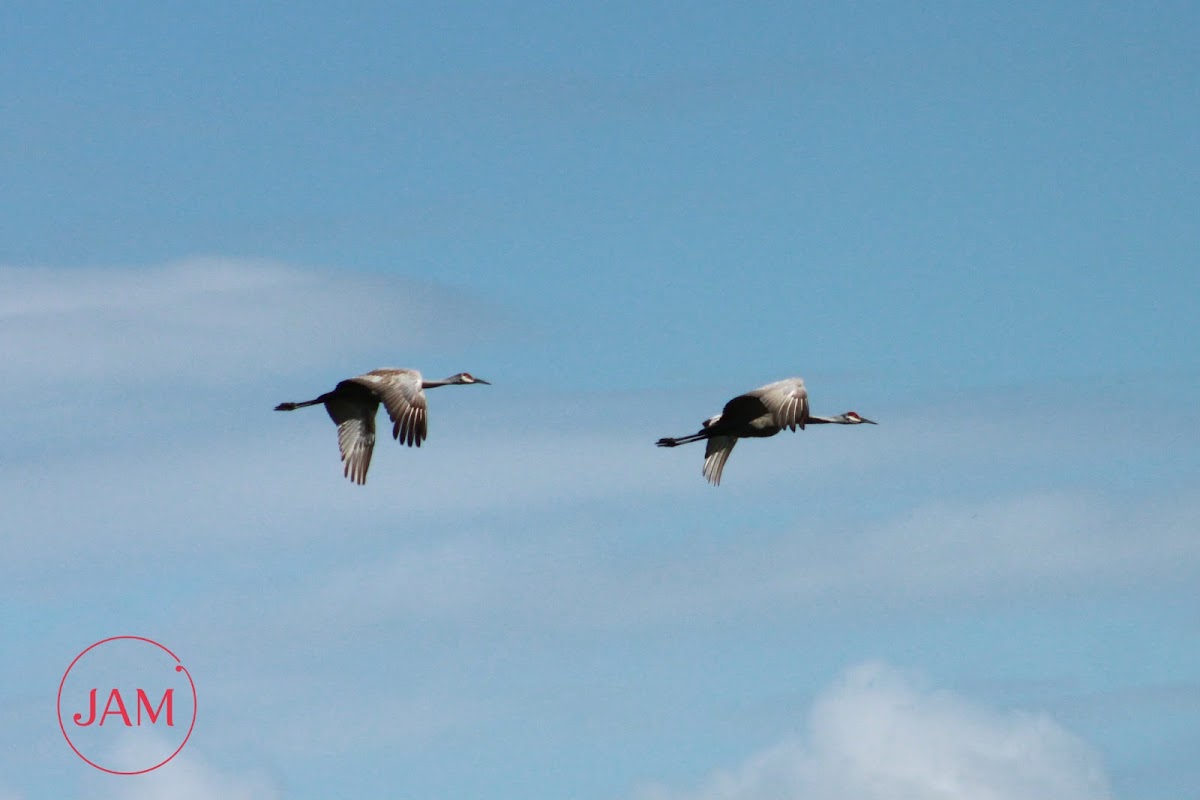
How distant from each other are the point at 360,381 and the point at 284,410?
7.94 ft

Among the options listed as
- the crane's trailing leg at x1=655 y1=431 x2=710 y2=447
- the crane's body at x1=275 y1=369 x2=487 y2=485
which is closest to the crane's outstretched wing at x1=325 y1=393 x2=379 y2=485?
the crane's body at x1=275 y1=369 x2=487 y2=485

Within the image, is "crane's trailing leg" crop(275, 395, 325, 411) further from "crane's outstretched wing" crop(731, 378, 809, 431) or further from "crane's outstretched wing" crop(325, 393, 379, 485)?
"crane's outstretched wing" crop(731, 378, 809, 431)

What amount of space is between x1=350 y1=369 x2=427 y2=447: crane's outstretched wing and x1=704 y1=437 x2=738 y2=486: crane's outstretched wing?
9.43m

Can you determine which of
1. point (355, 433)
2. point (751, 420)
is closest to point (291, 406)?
point (355, 433)

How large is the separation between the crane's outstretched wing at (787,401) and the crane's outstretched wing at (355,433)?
862 cm

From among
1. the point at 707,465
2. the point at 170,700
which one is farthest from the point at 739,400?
the point at 170,700

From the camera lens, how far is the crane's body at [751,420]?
36969 mm

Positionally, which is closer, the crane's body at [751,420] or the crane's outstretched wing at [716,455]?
the crane's body at [751,420]

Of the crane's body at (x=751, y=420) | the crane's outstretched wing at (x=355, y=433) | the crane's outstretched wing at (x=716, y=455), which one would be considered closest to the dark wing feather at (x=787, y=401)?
the crane's body at (x=751, y=420)

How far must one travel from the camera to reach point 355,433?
3853 centimetres

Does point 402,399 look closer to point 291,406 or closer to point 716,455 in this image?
point 291,406

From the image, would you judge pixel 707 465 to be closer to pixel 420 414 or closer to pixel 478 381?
pixel 478 381

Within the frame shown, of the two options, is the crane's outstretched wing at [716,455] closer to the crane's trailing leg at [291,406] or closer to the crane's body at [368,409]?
the crane's body at [368,409]

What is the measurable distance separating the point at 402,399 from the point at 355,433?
3.11 metres
